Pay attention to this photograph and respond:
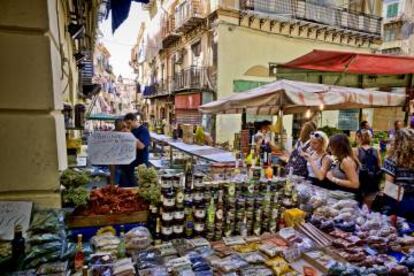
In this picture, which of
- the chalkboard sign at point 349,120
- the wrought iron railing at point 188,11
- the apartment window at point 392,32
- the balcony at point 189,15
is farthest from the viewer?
the apartment window at point 392,32

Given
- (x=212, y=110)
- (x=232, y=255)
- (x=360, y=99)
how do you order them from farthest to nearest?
(x=212, y=110) → (x=360, y=99) → (x=232, y=255)

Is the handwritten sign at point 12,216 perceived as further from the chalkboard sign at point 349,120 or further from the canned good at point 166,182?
the chalkboard sign at point 349,120

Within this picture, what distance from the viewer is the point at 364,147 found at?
5.23 meters

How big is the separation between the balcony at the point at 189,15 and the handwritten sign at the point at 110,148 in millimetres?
14683

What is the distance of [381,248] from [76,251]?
2.46 metres

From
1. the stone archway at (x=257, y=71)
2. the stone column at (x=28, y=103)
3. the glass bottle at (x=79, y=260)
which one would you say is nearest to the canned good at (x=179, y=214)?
→ the glass bottle at (x=79, y=260)

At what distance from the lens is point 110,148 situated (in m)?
2.90

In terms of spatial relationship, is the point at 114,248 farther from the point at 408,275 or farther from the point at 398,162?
the point at 398,162

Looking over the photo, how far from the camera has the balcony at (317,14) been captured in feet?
49.8

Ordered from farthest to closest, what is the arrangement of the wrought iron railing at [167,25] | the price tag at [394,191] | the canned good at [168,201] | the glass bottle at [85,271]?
the wrought iron railing at [167,25], the price tag at [394,191], the canned good at [168,201], the glass bottle at [85,271]

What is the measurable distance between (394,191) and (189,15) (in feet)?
52.7

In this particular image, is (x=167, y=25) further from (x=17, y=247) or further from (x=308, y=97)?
(x=17, y=247)

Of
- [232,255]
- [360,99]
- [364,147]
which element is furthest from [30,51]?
[364,147]

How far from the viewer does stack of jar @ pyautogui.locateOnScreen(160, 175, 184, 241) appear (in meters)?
2.49
